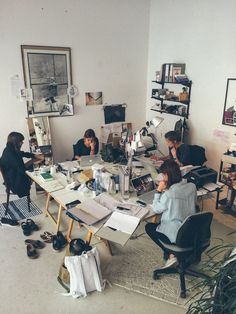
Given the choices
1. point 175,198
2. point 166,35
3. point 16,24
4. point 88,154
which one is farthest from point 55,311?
point 166,35

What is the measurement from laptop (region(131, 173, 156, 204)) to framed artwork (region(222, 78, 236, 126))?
1.69 meters

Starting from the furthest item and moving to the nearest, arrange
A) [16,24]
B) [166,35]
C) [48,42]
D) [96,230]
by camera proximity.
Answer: [166,35]
[48,42]
[16,24]
[96,230]

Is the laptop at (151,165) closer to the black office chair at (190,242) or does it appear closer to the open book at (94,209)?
the open book at (94,209)

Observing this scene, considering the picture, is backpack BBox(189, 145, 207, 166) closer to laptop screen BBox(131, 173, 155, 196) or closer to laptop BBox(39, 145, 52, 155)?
laptop screen BBox(131, 173, 155, 196)

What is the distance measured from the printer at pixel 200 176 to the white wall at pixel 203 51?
1.00m

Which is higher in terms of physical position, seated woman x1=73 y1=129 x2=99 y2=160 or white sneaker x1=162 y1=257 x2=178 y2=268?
seated woman x1=73 y1=129 x2=99 y2=160

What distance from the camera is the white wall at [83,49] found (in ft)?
12.9

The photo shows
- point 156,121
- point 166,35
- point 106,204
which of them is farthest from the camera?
point 166,35

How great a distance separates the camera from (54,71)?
4324 millimetres

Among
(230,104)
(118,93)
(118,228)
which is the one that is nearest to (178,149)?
(230,104)

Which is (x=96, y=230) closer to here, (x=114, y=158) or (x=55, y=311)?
(x=55, y=311)

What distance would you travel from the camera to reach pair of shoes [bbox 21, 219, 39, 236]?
340 centimetres

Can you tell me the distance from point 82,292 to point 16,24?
3540 mm

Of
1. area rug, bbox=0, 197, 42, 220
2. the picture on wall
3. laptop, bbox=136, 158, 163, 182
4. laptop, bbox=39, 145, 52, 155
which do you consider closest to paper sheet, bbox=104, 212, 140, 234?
laptop, bbox=136, 158, 163, 182
